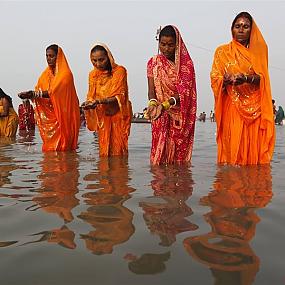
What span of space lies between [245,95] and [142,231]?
310 centimetres

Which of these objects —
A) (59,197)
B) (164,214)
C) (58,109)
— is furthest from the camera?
(58,109)

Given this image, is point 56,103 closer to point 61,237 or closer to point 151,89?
point 151,89

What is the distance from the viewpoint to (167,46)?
462 cm

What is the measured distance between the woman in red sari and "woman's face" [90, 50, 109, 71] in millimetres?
1350

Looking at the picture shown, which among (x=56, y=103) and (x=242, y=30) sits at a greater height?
(x=242, y=30)

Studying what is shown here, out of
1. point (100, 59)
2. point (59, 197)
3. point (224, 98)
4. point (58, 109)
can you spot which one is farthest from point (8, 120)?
point (59, 197)

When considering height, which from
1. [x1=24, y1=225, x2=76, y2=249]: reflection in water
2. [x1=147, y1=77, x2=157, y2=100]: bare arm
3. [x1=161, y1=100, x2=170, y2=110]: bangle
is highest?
[x1=147, y1=77, x2=157, y2=100]: bare arm

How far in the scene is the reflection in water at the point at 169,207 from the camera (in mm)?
2027

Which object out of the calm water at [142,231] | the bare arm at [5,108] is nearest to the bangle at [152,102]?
the calm water at [142,231]

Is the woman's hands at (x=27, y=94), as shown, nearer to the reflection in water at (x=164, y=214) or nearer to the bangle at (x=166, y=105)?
the bangle at (x=166, y=105)

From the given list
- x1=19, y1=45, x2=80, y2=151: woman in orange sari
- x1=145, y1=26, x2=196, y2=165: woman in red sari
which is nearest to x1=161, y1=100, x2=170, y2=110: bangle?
x1=145, y1=26, x2=196, y2=165: woman in red sari

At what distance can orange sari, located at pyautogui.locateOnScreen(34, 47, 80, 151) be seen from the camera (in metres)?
6.81

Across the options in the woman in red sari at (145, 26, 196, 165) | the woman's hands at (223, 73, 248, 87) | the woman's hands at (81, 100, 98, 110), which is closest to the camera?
the woman's hands at (223, 73, 248, 87)

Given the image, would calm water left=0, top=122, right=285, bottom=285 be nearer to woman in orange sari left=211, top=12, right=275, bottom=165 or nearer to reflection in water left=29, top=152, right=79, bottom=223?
reflection in water left=29, top=152, right=79, bottom=223
